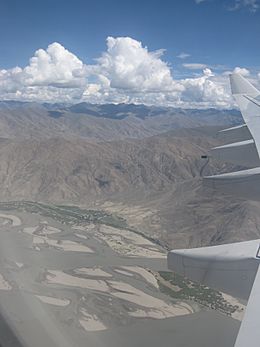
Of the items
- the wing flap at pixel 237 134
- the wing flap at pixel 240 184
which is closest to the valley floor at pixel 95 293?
the wing flap at pixel 237 134

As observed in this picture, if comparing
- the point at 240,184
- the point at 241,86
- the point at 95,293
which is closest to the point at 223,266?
the point at 240,184

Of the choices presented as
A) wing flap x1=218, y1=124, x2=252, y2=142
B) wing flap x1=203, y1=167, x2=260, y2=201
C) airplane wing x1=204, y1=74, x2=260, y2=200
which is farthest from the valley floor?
wing flap x1=203, y1=167, x2=260, y2=201

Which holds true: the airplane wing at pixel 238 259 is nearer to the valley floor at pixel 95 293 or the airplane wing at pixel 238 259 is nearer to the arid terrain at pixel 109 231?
the arid terrain at pixel 109 231

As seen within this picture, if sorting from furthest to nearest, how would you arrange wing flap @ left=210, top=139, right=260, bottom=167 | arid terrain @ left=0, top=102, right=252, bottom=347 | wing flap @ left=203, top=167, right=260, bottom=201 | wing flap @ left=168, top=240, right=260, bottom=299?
arid terrain @ left=0, top=102, right=252, bottom=347 → wing flap @ left=210, top=139, right=260, bottom=167 → wing flap @ left=203, top=167, right=260, bottom=201 → wing flap @ left=168, top=240, right=260, bottom=299

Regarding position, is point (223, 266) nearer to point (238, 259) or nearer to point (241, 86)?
point (238, 259)

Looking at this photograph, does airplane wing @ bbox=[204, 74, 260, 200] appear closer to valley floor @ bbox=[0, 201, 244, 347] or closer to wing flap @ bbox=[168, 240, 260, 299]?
wing flap @ bbox=[168, 240, 260, 299]

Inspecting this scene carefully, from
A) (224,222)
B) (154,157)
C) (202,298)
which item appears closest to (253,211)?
(224,222)
